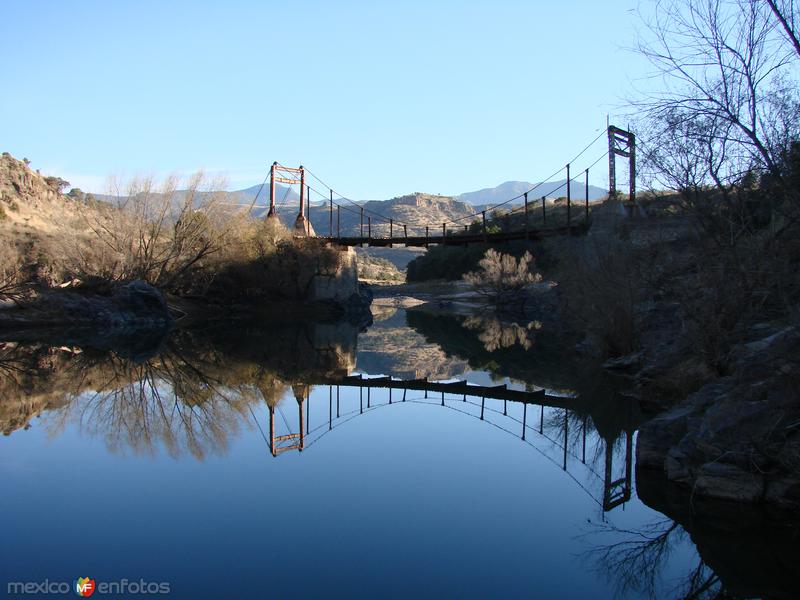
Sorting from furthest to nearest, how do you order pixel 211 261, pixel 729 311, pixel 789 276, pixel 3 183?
pixel 3 183
pixel 211 261
pixel 729 311
pixel 789 276

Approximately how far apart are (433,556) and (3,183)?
46.6 m

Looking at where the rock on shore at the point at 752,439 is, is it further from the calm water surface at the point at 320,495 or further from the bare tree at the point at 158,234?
the bare tree at the point at 158,234

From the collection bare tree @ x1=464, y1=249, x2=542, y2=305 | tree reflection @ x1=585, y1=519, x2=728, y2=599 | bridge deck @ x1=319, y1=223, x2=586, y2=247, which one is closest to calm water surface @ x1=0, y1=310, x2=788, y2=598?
tree reflection @ x1=585, y1=519, x2=728, y2=599

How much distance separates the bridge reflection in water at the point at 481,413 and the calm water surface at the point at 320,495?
1.9 inches

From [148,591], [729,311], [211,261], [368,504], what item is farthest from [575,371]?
[211,261]

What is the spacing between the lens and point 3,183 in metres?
43.8

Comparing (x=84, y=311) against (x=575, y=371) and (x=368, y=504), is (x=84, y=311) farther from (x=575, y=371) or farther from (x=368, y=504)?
(x=368, y=504)

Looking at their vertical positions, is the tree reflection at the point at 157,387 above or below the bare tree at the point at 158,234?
below

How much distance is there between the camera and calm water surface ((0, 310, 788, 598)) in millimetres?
5160

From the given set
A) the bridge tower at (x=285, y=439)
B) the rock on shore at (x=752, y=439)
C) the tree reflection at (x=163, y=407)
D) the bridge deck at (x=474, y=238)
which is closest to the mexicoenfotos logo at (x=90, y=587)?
the tree reflection at (x=163, y=407)

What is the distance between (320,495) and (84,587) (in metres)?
2.70

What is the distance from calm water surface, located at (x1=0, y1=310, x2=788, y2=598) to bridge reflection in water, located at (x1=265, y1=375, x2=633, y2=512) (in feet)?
0.16

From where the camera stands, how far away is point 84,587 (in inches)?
190

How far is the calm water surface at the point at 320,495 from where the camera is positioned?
516 cm
